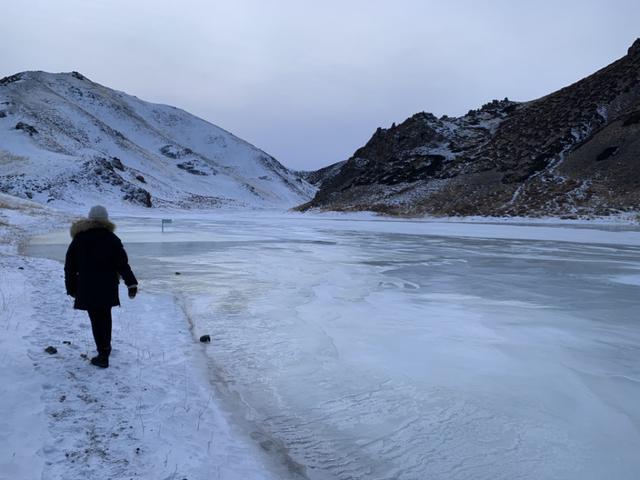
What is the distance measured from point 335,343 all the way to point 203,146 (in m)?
163

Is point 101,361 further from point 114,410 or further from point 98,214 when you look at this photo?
point 98,214

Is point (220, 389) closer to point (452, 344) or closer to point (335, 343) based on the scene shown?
point (335, 343)

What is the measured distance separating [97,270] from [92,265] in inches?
3.0

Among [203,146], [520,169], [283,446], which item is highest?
[203,146]

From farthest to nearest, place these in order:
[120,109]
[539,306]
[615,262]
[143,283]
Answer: [120,109] → [615,262] → [143,283] → [539,306]

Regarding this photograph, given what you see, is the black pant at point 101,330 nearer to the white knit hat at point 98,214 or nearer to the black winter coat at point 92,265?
the black winter coat at point 92,265

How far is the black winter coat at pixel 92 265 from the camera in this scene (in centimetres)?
525

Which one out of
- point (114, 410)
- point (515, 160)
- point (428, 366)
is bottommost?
point (428, 366)

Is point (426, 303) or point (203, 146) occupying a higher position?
point (203, 146)

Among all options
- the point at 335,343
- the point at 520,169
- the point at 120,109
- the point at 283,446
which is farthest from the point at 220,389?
the point at 120,109

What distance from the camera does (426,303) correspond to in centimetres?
998

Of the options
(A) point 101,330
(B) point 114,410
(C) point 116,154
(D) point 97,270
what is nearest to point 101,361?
(A) point 101,330

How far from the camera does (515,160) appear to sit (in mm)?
62062

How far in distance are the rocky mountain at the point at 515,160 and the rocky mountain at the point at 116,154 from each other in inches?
1383
